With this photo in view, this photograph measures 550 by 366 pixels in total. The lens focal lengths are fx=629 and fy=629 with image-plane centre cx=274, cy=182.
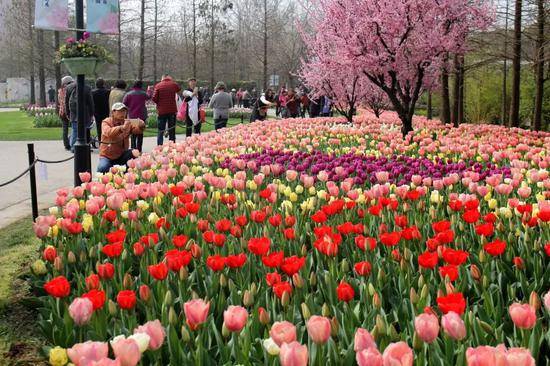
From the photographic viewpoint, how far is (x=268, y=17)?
1786 inches

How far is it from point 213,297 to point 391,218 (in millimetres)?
1698

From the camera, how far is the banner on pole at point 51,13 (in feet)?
25.2

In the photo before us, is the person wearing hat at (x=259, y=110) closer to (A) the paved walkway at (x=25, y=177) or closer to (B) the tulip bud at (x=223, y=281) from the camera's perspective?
(A) the paved walkway at (x=25, y=177)

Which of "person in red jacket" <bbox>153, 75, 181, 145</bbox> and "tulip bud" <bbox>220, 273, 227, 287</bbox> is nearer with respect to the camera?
"tulip bud" <bbox>220, 273, 227, 287</bbox>

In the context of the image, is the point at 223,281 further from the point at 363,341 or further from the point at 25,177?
the point at 25,177

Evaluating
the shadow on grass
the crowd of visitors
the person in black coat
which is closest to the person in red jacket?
the crowd of visitors

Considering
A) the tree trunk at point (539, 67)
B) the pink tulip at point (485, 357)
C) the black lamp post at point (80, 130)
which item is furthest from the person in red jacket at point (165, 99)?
the pink tulip at point (485, 357)

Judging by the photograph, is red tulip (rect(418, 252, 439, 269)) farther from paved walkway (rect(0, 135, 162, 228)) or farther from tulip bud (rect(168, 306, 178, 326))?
paved walkway (rect(0, 135, 162, 228))

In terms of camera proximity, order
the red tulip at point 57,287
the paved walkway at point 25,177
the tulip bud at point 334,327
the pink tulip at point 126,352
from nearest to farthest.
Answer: the pink tulip at point 126,352, the tulip bud at point 334,327, the red tulip at point 57,287, the paved walkway at point 25,177

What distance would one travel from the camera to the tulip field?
6.65ft

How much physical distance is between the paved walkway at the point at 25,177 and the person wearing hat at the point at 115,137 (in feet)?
2.55

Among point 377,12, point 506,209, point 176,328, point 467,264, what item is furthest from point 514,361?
point 377,12

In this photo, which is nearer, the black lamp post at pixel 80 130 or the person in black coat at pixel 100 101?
the black lamp post at pixel 80 130

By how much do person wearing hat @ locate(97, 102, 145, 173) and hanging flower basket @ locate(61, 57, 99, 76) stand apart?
0.56m
